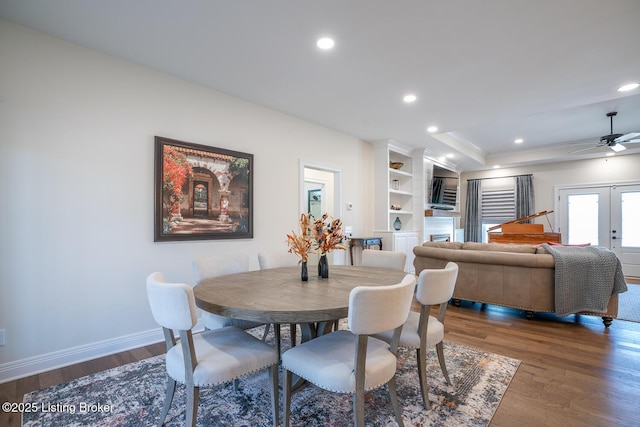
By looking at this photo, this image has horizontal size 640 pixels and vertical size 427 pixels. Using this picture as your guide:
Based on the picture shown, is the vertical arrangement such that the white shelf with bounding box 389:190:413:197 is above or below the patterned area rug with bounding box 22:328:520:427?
above

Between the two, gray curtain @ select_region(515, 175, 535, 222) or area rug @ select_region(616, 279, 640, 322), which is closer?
area rug @ select_region(616, 279, 640, 322)

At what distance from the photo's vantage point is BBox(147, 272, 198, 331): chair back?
138cm

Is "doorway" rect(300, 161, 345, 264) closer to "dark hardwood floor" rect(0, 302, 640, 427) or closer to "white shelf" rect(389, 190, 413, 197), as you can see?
"white shelf" rect(389, 190, 413, 197)

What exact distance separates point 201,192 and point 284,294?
6.59 feet

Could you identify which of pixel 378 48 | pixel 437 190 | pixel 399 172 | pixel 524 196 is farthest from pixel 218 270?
pixel 524 196

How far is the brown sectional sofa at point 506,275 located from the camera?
3447 mm

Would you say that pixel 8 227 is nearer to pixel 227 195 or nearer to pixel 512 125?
pixel 227 195

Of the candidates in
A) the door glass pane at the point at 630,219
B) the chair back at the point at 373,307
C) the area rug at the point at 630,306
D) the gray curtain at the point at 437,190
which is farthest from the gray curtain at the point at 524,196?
the chair back at the point at 373,307

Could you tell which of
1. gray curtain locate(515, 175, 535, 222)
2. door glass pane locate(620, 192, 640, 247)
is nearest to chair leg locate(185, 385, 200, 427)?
gray curtain locate(515, 175, 535, 222)

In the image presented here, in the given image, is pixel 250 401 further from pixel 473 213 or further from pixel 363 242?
pixel 473 213

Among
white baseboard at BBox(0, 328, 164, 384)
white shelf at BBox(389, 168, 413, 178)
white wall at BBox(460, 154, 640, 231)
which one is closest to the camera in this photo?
white baseboard at BBox(0, 328, 164, 384)

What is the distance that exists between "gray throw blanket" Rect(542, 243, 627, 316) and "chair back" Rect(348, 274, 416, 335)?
3.02m

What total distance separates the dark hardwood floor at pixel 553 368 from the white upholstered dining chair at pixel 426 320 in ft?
1.66

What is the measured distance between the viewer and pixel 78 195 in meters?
2.54
